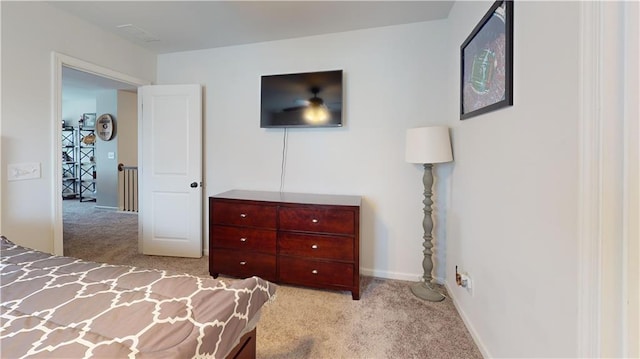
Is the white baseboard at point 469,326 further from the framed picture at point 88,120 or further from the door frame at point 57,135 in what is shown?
the framed picture at point 88,120

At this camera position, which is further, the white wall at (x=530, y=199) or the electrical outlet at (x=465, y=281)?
the electrical outlet at (x=465, y=281)

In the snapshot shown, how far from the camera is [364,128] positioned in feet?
9.05

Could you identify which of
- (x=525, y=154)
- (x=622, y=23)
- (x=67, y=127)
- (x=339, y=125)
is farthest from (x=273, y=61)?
(x=67, y=127)

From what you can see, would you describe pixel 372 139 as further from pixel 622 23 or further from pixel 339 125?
pixel 622 23

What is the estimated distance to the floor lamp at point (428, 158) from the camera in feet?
7.33

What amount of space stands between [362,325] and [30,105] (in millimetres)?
3123

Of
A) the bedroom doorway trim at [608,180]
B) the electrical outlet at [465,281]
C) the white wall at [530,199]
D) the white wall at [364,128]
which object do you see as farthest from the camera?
the white wall at [364,128]

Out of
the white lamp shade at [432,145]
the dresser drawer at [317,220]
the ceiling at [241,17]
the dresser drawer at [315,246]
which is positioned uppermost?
the ceiling at [241,17]

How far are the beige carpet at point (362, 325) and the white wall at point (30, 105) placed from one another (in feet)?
3.39

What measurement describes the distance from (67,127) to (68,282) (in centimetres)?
807

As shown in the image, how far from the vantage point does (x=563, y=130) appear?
96 cm

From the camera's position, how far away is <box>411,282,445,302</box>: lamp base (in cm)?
229

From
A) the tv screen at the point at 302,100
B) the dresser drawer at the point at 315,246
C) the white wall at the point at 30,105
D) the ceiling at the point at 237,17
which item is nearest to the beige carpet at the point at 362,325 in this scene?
the dresser drawer at the point at 315,246

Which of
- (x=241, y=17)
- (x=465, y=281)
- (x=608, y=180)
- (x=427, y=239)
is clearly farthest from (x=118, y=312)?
(x=241, y=17)
